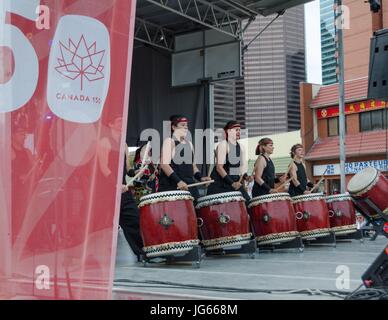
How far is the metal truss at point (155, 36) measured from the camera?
42.4 ft

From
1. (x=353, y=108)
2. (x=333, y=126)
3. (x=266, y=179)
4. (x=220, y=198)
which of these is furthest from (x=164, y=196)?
(x=333, y=126)

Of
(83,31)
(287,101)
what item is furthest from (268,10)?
(287,101)

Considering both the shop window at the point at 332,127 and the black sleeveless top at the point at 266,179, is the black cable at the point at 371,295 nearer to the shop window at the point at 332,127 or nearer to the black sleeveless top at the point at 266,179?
the black sleeveless top at the point at 266,179

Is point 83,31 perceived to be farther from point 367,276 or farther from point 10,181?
point 367,276

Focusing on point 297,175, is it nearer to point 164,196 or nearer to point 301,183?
point 301,183

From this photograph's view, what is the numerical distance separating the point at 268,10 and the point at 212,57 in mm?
1711

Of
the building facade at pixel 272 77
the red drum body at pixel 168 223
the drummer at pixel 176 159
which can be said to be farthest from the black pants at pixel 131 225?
the building facade at pixel 272 77

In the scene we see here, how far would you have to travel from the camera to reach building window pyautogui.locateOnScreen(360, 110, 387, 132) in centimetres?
2436

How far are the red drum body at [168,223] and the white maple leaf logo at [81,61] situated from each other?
107 inches

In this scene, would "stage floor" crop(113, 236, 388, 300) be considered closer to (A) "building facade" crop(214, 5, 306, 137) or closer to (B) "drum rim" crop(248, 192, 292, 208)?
(B) "drum rim" crop(248, 192, 292, 208)

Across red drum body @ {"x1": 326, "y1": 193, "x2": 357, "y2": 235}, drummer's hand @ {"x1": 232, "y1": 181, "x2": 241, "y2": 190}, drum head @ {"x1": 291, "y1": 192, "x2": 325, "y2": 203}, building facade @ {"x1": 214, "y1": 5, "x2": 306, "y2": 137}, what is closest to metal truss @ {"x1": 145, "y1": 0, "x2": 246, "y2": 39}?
building facade @ {"x1": 214, "y1": 5, "x2": 306, "y2": 137}

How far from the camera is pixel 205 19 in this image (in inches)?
484

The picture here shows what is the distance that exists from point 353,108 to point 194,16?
1471 centimetres

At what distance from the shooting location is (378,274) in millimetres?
3029
